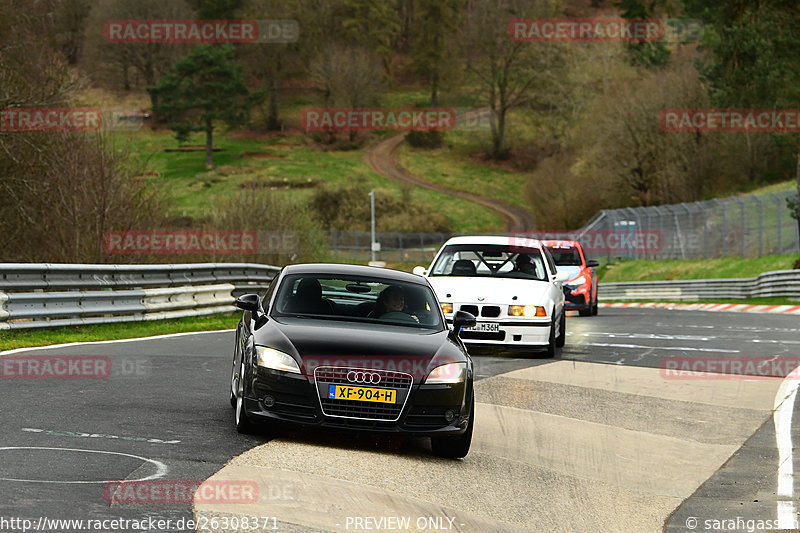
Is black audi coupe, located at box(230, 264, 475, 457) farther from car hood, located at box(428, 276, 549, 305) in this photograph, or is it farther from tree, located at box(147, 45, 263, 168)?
tree, located at box(147, 45, 263, 168)

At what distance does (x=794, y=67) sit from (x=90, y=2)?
96732 mm

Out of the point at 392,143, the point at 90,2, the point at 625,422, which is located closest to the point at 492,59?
the point at 392,143

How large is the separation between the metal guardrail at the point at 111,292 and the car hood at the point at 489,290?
18.7ft

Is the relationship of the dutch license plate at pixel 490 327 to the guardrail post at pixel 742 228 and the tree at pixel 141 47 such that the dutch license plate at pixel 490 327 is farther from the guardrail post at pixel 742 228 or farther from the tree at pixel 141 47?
the tree at pixel 141 47

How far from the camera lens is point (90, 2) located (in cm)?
12250

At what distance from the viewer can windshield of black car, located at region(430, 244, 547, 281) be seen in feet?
55.0

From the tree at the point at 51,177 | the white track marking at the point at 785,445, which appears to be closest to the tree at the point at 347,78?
the tree at the point at 51,177

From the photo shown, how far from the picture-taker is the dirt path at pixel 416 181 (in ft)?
327

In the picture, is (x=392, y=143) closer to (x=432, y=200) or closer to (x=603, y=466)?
(x=432, y=200)

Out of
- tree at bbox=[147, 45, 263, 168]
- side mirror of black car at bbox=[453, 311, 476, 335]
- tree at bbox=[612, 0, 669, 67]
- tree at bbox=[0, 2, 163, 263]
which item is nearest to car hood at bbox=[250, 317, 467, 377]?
side mirror of black car at bbox=[453, 311, 476, 335]

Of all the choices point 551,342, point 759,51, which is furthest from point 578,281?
point 759,51

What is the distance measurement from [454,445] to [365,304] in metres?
1.85

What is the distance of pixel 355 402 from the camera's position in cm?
813

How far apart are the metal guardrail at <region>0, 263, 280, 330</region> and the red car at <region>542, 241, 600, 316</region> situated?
24.0ft
